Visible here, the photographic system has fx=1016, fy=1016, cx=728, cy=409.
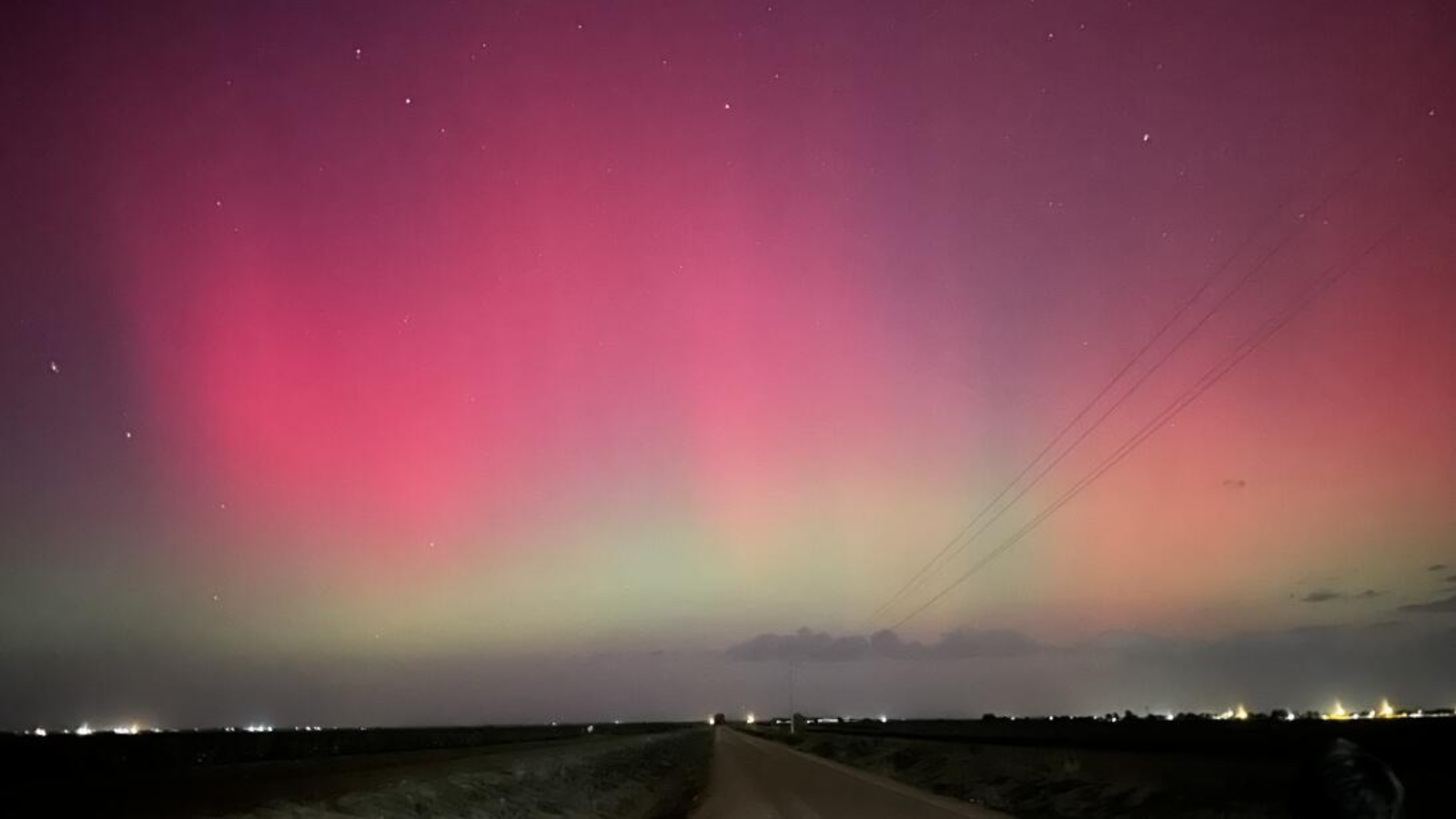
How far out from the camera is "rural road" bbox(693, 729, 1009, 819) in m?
26.7

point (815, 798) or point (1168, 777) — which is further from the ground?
point (1168, 777)

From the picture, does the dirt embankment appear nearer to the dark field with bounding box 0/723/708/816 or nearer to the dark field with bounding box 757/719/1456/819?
the dark field with bounding box 757/719/1456/819

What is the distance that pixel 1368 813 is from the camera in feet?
18.2

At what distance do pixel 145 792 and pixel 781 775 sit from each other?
27.4 m

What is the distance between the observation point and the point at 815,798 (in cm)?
3188

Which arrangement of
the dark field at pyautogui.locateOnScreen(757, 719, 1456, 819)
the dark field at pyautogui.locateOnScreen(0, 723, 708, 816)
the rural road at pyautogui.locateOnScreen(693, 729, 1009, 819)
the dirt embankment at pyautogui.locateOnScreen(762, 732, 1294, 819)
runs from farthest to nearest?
the rural road at pyautogui.locateOnScreen(693, 729, 1009, 819) < the dirt embankment at pyautogui.locateOnScreen(762, 732, 1294, 819) < the dark field at pyautogui.locateOnScreen(757, 719, 1456, 819) < the dark field at pyautogui.locateOnScreen(0, 723, 708, 816)

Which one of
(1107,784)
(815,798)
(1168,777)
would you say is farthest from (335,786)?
(1168,777)

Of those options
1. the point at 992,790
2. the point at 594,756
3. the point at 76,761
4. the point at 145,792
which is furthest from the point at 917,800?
Answer: the point at 76,761

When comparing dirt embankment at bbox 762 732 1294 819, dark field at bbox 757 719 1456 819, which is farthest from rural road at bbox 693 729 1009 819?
dark field at bbox 757 719 1456 819

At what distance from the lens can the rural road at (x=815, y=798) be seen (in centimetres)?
2672

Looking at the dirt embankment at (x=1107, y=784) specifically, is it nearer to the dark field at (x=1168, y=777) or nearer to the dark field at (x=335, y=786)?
Result: the dark field at (x=1168, y=777)

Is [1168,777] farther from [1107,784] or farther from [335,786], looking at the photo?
[335,786]

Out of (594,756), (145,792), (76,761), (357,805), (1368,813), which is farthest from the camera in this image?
(594,756)

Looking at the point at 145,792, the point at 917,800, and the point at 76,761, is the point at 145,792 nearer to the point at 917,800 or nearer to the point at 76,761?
the point at 917,800
